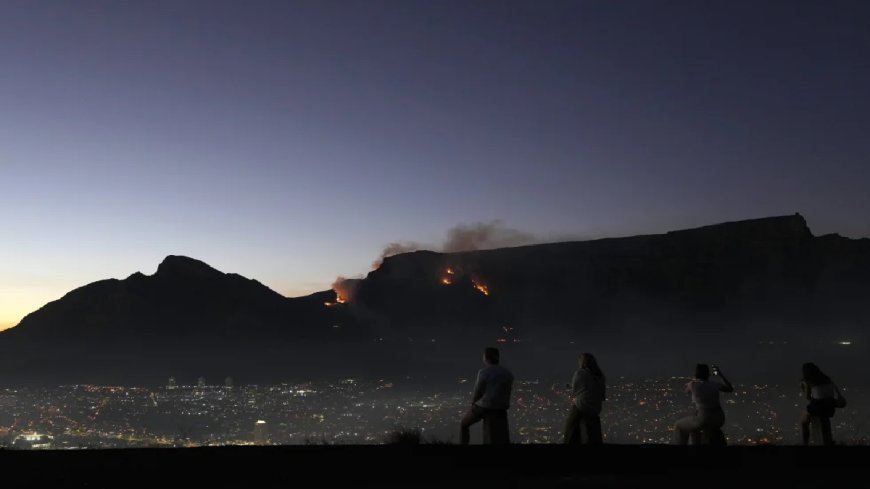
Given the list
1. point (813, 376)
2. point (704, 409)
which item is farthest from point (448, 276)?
point (704, 409)

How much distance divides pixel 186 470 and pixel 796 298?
139m

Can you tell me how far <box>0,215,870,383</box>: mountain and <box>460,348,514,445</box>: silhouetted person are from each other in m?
101

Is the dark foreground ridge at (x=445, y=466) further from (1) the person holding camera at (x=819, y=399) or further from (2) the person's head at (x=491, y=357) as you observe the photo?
(1) the person holding camera at (x=819, y=399)

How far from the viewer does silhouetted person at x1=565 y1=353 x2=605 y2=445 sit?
10.8 meters

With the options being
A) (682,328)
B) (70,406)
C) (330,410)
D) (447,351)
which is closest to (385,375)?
(447,351)

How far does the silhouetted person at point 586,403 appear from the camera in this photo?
35.3 feet

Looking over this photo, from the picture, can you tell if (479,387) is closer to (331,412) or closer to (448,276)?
(331,412)

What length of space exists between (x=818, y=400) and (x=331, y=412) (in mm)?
73512

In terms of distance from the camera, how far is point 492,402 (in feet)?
34.5

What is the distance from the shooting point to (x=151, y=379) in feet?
401

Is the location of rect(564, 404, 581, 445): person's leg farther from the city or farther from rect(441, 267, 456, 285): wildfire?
rect(441, 267, 456, 285): wildfire

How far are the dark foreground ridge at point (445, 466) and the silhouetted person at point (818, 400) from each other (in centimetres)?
175

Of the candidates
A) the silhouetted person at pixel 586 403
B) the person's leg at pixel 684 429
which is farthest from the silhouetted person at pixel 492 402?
the person's leg at pixel 684 429

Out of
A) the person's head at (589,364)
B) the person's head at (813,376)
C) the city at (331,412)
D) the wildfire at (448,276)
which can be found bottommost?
the city at (331,412)
